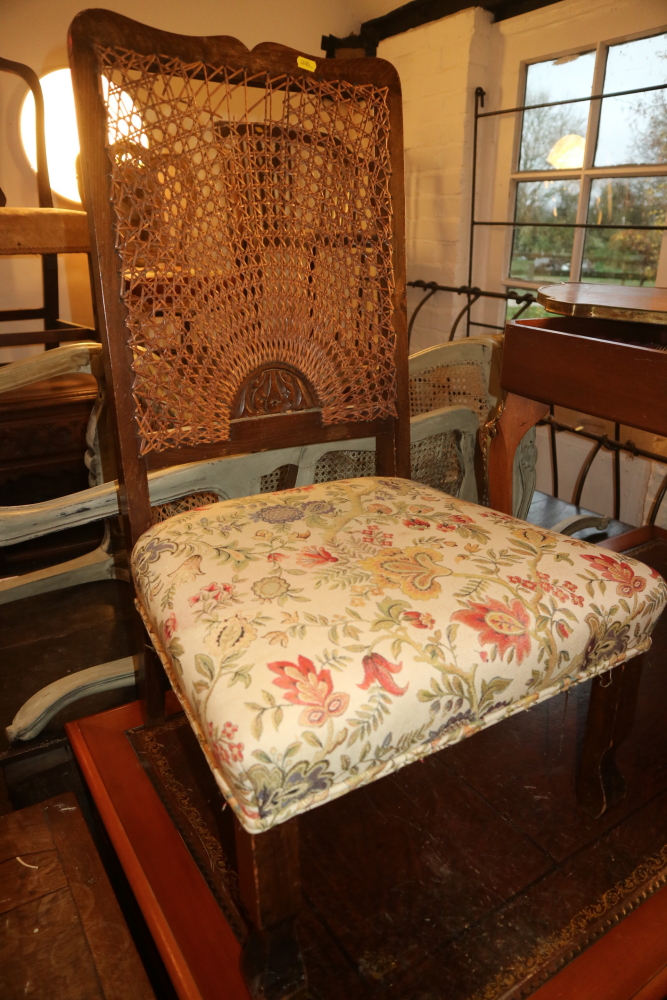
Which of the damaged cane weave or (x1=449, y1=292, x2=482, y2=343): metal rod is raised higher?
the damaged cane weave

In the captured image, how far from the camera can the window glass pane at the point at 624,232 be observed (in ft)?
6.26

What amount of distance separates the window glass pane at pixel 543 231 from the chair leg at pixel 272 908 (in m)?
2.10

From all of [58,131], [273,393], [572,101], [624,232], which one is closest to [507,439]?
[273,393]

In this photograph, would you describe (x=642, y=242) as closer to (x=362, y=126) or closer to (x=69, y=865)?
(x=362, y=126)

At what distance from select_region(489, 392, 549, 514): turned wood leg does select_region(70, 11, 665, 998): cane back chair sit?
21cm

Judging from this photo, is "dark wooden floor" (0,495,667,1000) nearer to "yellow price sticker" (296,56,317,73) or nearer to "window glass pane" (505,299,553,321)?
"yellow price sticker" (296,56,317,73)

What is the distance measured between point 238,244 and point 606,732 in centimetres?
80

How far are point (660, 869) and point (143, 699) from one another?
0.75 m

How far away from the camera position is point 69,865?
0.84 meters

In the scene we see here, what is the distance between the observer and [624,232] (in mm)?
1993

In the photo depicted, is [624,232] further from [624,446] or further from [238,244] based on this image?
[238,244]

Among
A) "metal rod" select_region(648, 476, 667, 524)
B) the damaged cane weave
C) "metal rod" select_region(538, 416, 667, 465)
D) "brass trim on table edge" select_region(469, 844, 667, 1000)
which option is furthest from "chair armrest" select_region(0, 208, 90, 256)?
"metal rod" select_region(648, 476, 667, 524)

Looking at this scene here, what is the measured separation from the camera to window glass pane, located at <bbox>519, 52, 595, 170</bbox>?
2.05 metres

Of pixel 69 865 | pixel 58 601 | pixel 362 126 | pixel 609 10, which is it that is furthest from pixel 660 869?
pixel 609 10
